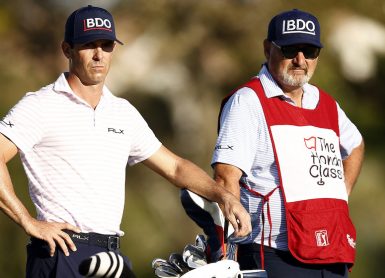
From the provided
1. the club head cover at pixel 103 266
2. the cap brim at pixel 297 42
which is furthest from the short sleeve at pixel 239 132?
the club head cover at pixel 103 266

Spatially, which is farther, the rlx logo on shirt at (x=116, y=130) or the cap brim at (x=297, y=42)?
the cap brim at (x=297, y=42)

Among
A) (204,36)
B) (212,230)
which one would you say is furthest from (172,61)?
(212,230)

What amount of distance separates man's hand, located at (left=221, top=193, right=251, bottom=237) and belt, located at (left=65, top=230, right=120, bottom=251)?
55 cm

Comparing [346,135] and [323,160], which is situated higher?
[346,135]

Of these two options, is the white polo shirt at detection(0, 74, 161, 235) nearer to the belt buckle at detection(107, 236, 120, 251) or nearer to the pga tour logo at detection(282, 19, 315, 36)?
the belt buckle at detection(107, 236, 120, 251)

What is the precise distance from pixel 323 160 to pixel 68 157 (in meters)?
1.47

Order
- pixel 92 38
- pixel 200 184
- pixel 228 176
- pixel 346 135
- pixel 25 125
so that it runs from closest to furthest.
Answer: pixel 25 125 → pixel 92 38 → pixel 200 184 → pixel 228 176 → pixel 346 135

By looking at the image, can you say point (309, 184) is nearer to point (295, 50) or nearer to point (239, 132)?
point (239, 132)

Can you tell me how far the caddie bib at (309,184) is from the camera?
6.93 m

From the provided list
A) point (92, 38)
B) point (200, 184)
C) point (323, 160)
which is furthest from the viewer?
point (323, 160)

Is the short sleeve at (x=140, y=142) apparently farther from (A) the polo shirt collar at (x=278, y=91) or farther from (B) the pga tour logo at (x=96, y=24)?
(A) the polo shirt collar at (x=278, y=91)

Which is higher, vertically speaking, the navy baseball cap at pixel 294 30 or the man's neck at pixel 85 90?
the navy baseball cap at pixel 294 30

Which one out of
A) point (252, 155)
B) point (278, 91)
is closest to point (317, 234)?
point (252, 155)

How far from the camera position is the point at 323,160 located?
7.06 metres
